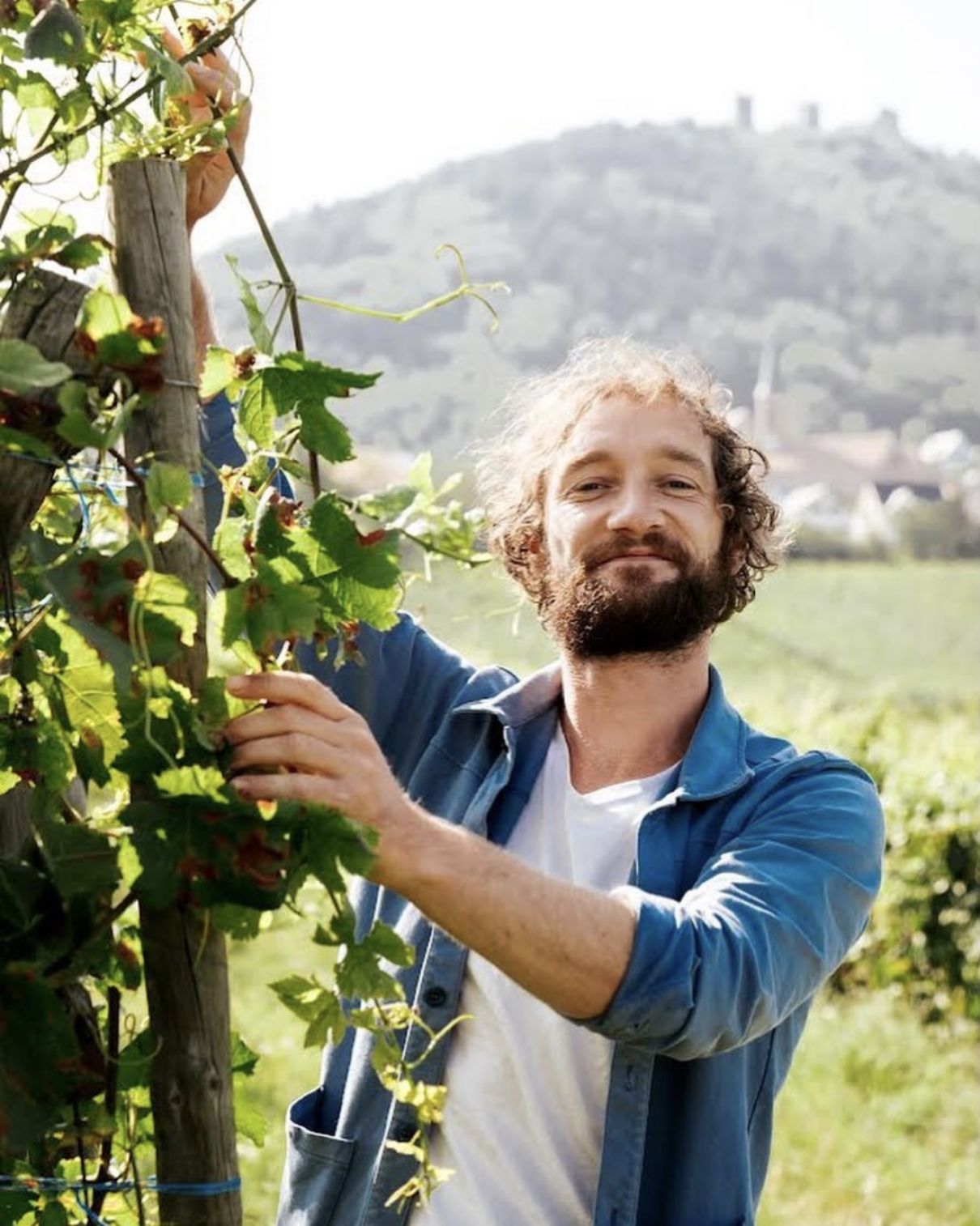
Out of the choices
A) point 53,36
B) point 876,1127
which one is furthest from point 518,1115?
point 876,1127

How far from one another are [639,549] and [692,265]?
50.5 metres

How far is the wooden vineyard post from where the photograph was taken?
4.80 feet

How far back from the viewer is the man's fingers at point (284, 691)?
1.40 m

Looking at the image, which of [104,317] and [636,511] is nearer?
[104,317]

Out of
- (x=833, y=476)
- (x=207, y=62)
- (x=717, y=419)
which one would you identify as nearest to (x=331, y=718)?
(x=207, y=62)

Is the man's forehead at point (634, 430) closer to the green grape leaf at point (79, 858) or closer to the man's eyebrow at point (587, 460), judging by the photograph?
the man's eyebrow at point (587, 460)

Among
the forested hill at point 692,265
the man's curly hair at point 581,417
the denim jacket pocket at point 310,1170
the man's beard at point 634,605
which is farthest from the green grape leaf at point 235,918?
the forested hill at point 692,265

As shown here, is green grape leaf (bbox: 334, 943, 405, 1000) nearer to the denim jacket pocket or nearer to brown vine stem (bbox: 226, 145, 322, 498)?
brown vine stem (bbox: 226, 145, 322, 498)

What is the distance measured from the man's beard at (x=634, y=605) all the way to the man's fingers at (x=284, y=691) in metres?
0.84

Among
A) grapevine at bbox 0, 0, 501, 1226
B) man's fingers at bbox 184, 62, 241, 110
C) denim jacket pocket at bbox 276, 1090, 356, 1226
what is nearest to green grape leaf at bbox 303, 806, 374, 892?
grapevine at bbox 0, 0, 501, 1226

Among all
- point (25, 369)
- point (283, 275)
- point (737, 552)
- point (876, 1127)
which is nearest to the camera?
point (25, 369)

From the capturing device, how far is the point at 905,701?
29.8 metres

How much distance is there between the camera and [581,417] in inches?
96.3

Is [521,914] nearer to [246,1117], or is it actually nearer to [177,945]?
[177,945]
